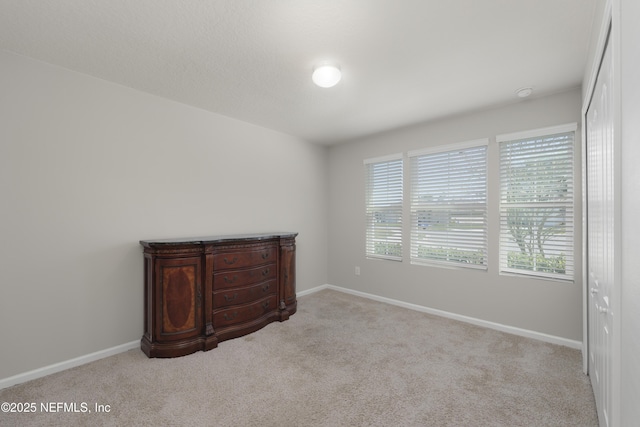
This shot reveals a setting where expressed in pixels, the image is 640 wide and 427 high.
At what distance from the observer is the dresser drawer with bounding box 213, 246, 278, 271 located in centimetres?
294

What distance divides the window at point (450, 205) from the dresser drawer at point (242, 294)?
1986 millimetres

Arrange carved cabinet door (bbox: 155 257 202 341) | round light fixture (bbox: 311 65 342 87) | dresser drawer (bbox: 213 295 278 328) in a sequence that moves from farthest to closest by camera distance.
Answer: dresser drawer (bbox: 213 295 278 328) → carved cabinet door (bbox: 155 257 202 341) → round light fixture (bbox: 311 65 342 87)

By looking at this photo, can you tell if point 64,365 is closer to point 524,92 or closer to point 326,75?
point 326,75

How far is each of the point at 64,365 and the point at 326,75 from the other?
10.8ft

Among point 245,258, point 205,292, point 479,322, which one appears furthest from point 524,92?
point 205,292

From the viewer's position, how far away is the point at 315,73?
2.37 m

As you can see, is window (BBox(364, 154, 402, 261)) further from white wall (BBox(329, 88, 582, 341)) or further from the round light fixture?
the round light fixture

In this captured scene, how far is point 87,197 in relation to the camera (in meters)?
2.54

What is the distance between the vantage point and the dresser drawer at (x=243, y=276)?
2939 millimetres

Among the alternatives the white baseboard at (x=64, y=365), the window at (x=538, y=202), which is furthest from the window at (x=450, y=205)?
the white baseboard at (x=64, y=365)

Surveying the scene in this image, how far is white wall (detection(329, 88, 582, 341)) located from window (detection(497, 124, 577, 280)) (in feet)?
0.26

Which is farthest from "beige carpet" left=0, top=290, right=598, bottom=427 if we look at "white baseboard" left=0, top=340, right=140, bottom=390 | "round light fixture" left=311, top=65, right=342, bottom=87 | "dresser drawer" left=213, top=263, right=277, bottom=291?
"round light fixture" left=311, top=65, right=342, bottom=87

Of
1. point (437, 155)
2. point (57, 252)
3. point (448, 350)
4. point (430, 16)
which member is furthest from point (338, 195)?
point (57, 252)

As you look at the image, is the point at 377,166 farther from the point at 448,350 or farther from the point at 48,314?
the point at 48,314
